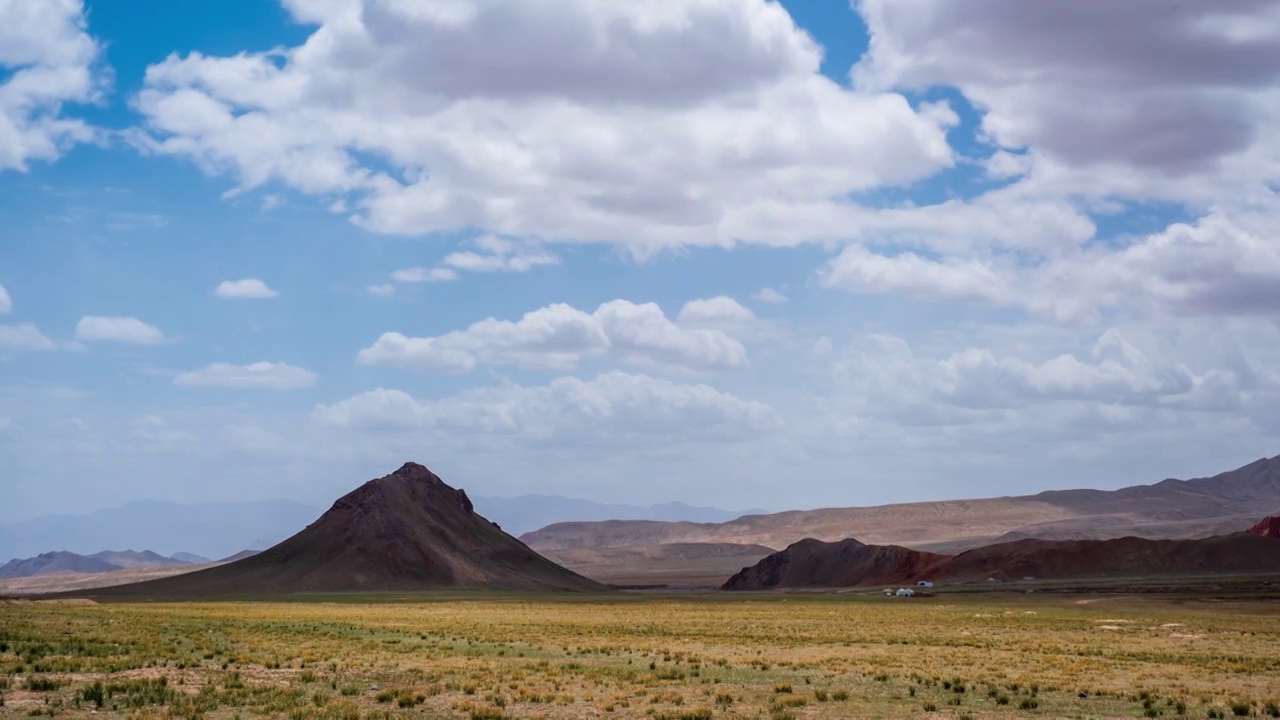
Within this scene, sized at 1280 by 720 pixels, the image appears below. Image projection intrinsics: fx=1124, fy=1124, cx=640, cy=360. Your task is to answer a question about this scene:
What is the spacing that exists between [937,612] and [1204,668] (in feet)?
122

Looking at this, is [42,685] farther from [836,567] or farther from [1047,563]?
[836,567]

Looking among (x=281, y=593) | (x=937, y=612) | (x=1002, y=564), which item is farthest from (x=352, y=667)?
(x=1002, y=564)

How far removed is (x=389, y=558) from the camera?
138375 millimetres

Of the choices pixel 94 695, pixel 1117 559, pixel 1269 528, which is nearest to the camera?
pixel 94 695

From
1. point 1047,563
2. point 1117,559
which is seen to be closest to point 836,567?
point 1047,563

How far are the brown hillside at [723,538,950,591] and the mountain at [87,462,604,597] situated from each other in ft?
94.2

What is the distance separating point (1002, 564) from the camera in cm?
14325

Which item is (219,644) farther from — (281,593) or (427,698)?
(281,593)

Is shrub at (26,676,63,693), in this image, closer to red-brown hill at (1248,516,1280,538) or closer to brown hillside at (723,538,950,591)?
brown hillside at (723,538,950,591)

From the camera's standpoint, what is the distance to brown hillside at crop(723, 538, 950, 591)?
150m

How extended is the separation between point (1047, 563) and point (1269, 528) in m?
38.6

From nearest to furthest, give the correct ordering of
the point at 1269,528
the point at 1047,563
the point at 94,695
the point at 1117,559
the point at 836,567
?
the point at 94,695 → the point at 1047,563 → the point at 1117,559 → the point at 1269,528 → the point at 836,567

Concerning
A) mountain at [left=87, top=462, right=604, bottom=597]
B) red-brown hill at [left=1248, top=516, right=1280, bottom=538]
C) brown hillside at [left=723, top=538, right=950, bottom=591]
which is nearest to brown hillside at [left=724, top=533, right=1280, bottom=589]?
brown hillside at [left=723, top=538, right=950, bottom=591]

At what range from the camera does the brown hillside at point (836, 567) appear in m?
150
